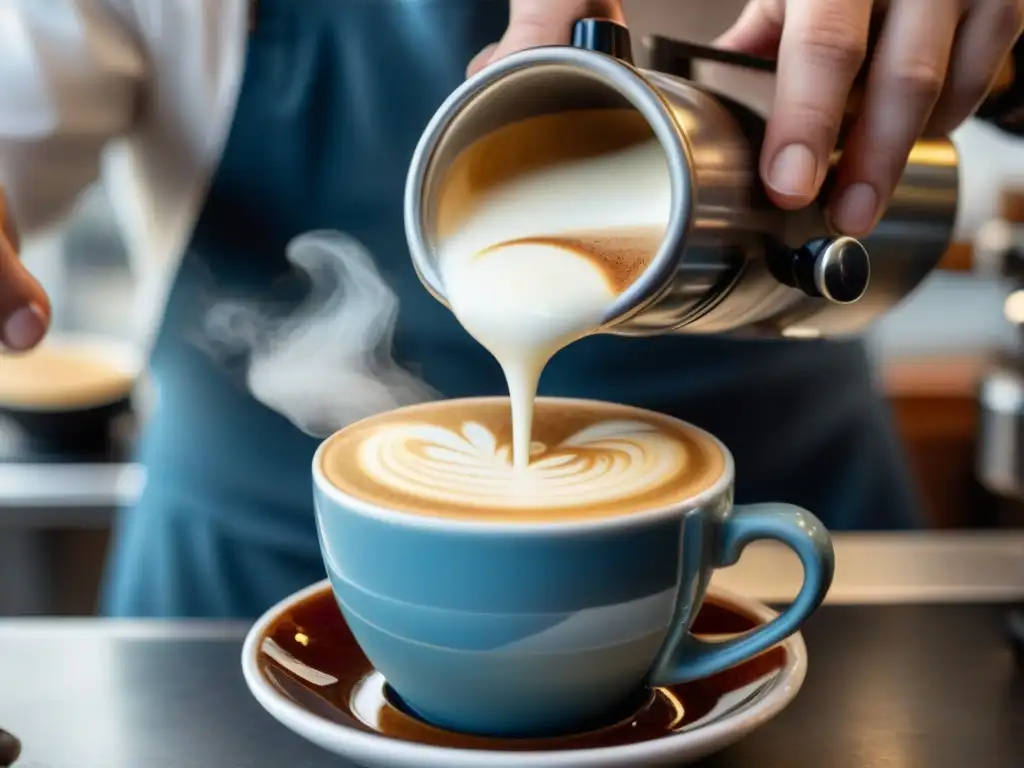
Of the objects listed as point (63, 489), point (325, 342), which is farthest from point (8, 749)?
point (63, 489)

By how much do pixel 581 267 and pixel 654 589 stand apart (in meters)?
0.16

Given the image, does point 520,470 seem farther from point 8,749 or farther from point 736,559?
point 8,749

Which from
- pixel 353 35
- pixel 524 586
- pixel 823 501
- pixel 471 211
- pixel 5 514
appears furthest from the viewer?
pixel 5 514

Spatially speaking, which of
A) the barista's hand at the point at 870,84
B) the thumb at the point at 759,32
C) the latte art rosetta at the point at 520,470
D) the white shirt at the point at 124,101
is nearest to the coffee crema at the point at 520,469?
the latte art rosetta at the point at 520,470

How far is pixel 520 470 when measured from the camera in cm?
55

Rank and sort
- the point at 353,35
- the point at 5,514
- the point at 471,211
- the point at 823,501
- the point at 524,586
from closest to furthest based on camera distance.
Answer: the point at 524,586
the point at 471,211
the point at 353,35
the point at 823,501
the point at 5,514

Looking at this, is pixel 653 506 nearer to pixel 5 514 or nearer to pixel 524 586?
pixel 524 586

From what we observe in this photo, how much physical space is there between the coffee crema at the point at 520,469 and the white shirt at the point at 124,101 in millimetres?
438

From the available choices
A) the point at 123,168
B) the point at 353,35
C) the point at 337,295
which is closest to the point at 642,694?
Answer: the point at 337,295

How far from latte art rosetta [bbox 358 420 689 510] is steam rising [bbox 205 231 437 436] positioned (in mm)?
352

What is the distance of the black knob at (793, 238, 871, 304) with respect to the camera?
52 cm

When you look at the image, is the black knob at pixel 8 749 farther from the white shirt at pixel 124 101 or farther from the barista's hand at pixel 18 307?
the white shirt at pixel 124 101

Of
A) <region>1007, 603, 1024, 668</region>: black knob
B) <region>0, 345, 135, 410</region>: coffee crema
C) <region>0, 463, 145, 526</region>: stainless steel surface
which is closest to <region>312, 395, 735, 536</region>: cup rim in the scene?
<region>1007, 603, 1024, 668</region>: black knob

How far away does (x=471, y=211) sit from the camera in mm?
604
